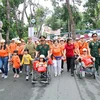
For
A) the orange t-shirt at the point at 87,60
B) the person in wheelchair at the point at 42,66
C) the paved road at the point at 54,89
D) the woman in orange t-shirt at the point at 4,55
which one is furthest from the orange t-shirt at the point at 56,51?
the woman in orange t-shirt at the point at 4,55

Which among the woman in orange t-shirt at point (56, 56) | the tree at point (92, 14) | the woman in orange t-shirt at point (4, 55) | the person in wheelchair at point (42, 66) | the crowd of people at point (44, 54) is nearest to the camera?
the person in wheelchair at point (42, 66)

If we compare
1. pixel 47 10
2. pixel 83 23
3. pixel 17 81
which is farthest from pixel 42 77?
pixel 83 23

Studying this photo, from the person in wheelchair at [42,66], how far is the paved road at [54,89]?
47 cm

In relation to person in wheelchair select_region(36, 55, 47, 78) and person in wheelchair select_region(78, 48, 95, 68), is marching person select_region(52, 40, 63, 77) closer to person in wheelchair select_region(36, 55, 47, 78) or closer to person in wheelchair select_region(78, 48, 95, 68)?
person in wheelchair select_region(78, 48, 95, 68)

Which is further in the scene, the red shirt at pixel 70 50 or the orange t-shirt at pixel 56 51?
the red shirt at pixel 70 50

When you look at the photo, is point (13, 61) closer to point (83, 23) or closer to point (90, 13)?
point (90, 13)

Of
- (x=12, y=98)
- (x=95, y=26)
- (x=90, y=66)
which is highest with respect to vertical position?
(x=95, y=26)

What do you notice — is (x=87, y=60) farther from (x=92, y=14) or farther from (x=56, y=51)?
(x=92, y=14)

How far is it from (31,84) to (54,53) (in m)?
2.45

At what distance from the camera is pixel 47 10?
49844 millimetres

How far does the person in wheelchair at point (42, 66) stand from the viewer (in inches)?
400

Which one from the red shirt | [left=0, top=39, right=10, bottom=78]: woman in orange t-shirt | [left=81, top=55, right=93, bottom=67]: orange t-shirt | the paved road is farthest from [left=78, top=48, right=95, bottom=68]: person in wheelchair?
[left=0, top=39, right=10, bottom=78]: woman in orange t-shirt

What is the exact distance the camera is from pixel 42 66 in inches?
404

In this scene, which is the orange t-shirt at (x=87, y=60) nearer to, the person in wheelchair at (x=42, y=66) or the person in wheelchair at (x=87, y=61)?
the person in wheelchair at (x=87, y=61)
